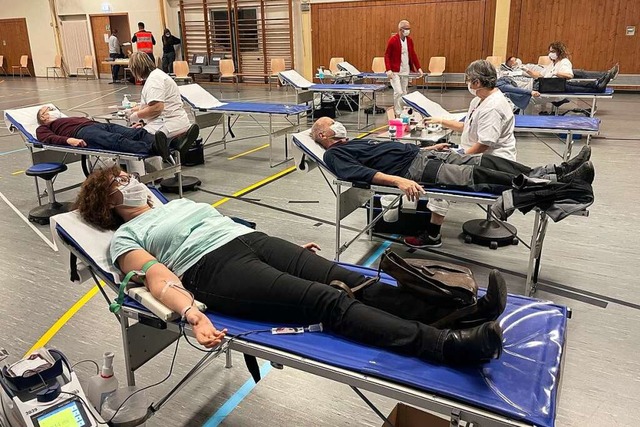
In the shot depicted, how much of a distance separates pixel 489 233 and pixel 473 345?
238 centimetres

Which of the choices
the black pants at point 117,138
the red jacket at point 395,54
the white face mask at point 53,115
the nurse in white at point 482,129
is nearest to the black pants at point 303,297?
the nurse in white at point 482,129

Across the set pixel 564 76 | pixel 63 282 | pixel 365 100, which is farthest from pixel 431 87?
pixel 63 282

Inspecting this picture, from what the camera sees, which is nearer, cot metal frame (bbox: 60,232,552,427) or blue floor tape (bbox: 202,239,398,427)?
cot metal frame (bbox: 60,232,552,427)

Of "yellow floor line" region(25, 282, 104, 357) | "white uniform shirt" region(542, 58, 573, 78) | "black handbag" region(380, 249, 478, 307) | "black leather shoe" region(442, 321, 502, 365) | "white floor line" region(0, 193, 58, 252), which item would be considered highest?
"white uniform shirt" region(542, 58, 573, 78)

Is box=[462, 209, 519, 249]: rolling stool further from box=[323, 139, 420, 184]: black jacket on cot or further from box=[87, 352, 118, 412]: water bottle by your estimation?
box=[87, 352, 118, 412]: water bottle

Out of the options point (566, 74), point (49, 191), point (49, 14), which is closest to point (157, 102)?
point (49, 191)

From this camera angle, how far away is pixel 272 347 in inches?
69.6

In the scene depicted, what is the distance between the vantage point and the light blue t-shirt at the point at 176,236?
2.05 meters

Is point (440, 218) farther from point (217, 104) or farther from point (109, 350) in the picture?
point (217, 104)

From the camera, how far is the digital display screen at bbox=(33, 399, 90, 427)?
1.56 m

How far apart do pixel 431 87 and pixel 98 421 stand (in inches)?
477

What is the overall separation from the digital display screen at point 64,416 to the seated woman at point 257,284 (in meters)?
0.42

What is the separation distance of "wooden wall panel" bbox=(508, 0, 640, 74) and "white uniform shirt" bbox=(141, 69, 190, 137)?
920cm

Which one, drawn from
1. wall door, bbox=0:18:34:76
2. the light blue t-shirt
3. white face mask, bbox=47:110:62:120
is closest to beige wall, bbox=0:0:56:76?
wall door, bbox=0:18:34:76
